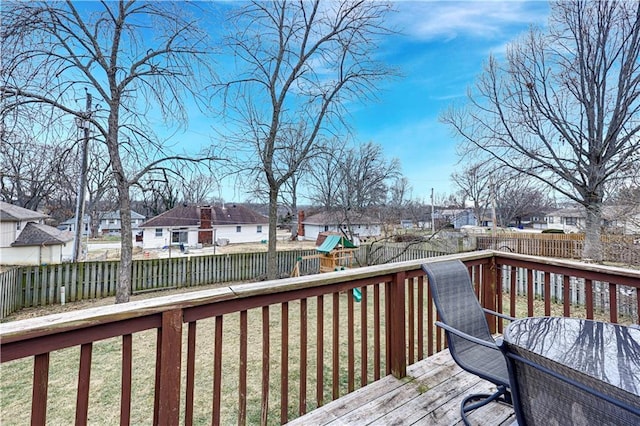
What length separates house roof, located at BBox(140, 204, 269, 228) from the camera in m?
22.0

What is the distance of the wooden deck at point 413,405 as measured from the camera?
1832 mm

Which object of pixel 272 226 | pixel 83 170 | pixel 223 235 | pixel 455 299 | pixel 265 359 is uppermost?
pixel 83 170

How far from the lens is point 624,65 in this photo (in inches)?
356

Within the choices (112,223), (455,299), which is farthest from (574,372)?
(112,223)

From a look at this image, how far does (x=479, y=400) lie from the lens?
2053 millimetres

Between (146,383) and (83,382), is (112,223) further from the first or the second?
(83,382)

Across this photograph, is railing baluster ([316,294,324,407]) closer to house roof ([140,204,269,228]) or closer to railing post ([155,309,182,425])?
railing post ([155,309,182,425])

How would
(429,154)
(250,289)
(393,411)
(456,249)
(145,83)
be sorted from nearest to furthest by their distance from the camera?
(250,289) < (393,411) < (145,83) < (456,249) < (429,154)

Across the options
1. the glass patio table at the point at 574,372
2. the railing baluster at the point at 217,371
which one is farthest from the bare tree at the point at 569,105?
the railing baluster at the point at 217,371

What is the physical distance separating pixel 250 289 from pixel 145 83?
591cm

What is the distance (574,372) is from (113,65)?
848 cm

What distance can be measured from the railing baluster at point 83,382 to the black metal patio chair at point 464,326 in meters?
1.80

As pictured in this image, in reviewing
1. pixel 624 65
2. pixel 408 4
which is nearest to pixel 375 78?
pixel 408 4

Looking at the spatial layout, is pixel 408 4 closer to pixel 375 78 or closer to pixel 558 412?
pixel 375 78
